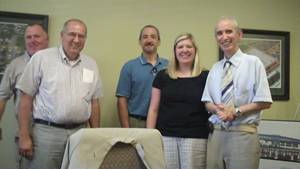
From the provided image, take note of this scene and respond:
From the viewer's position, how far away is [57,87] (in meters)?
2.40

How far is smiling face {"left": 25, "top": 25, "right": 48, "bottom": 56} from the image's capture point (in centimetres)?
286

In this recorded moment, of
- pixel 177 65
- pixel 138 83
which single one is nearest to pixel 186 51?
pixel 177 65

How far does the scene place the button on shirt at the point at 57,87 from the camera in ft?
7.80

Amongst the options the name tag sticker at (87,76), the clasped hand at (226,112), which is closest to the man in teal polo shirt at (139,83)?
the name tag sticker at (87,76)

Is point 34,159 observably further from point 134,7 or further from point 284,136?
point 284,136

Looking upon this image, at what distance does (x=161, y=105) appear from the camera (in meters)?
2.56

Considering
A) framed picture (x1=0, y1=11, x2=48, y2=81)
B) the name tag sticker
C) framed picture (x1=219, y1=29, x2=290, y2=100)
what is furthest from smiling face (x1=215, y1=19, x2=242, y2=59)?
framed picture (x1=0, y1=11, x2=48, y2=81)

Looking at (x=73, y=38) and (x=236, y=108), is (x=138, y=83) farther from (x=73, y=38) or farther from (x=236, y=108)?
(x=236, y=108)

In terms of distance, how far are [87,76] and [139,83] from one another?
0.56 meters

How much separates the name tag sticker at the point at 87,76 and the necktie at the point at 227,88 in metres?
0.93

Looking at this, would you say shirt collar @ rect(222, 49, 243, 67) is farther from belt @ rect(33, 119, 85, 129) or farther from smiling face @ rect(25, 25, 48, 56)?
smiling face @ rect(25, 25, 48, 56)

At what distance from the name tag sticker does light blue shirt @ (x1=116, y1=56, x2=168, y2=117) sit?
1.58ft

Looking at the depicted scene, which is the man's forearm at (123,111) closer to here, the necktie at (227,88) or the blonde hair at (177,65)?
the blonde hair at (177,65)

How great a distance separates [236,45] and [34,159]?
1.54m
